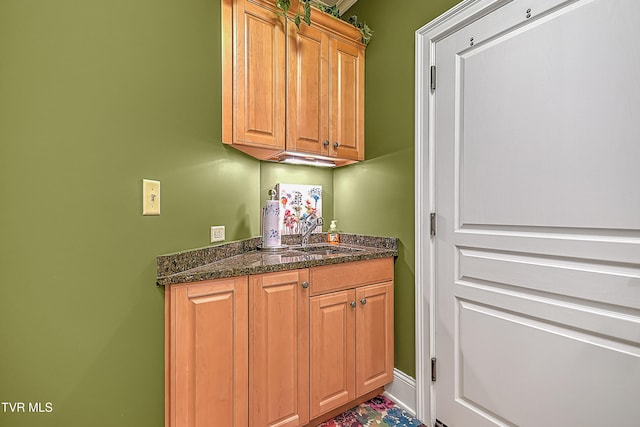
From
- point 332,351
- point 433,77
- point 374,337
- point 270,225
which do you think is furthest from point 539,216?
point 270,225

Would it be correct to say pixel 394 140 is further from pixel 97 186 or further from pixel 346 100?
pixel 97 186

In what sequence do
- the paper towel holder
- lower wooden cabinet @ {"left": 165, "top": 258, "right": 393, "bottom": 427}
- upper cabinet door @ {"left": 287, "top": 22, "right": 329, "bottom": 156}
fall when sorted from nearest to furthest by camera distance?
lower wooden cabinet @ {"left": 165, "top": 258, "right": 393, "bottom": 427}
upper cabinet door @ {"left": 287, "top": 22, "right": 329, "bottom": 156}
the paper towel holder

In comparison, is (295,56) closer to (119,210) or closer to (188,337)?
(119,210)

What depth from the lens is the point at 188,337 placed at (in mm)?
1112

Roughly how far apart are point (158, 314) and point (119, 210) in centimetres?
42

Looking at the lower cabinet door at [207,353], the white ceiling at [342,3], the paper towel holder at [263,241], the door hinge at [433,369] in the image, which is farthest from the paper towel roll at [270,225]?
the white ceiling at [342,3]

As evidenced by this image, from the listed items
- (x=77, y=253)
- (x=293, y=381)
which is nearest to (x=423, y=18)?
(x=77, y=253)

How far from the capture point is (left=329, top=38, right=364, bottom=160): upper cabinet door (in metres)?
1.88

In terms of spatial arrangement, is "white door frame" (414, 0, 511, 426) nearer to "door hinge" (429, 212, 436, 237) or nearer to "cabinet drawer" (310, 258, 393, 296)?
"door hinge" (429, 212, 436, 237)

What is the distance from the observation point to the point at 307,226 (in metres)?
2.19

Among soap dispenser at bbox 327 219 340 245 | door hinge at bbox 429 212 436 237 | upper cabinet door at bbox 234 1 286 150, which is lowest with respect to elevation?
soap dispenser at bbox 327 219 340 245

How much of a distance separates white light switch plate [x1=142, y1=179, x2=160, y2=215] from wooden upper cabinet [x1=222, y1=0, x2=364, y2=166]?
496 millimetres

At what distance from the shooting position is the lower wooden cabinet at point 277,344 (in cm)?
111

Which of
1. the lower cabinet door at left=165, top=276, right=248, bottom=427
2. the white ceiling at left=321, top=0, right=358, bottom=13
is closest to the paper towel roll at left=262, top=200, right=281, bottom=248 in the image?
the lower cabinet door at left=165, top=276, right=248, bottom=427
